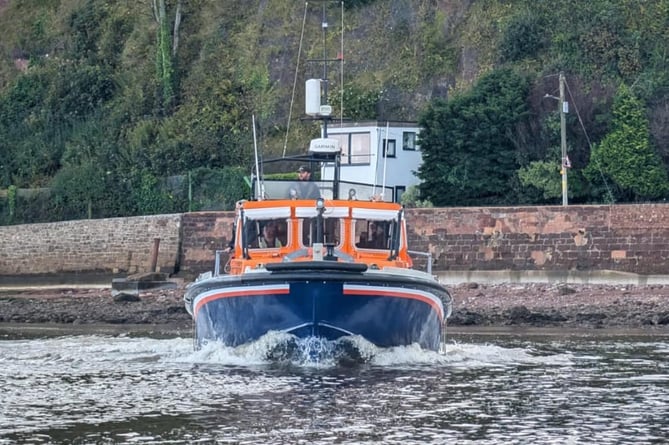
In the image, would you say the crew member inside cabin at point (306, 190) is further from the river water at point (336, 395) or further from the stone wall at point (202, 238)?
the stone wall at point (202, 238)

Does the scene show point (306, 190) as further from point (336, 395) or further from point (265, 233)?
point (336, 395)

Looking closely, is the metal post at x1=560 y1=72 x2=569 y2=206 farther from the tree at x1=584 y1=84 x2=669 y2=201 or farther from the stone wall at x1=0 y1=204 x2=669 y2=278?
the stone wall at x1=0 y1=204 x2=669 y2=278

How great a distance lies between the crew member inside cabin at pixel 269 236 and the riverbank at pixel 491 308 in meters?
8.99

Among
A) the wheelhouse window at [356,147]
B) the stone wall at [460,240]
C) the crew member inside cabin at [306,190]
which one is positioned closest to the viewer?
the crew member inside cabin at [306,190]

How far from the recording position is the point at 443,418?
51.9ft

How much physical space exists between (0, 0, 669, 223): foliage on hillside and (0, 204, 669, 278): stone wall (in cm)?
570

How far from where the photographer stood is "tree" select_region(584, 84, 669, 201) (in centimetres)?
4388

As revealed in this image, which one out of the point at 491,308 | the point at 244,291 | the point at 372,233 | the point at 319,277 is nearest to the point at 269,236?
the point at 372,233

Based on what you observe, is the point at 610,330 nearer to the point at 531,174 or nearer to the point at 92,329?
the point at 92,329

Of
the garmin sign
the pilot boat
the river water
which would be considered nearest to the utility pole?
the river water

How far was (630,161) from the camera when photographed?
4388 centimetres

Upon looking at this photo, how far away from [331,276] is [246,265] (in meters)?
2.09

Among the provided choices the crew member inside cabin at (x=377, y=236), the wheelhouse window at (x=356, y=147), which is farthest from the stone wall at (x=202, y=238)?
the crew member inside cabin at (x=377, y=236)

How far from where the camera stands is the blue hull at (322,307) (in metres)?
18.8
